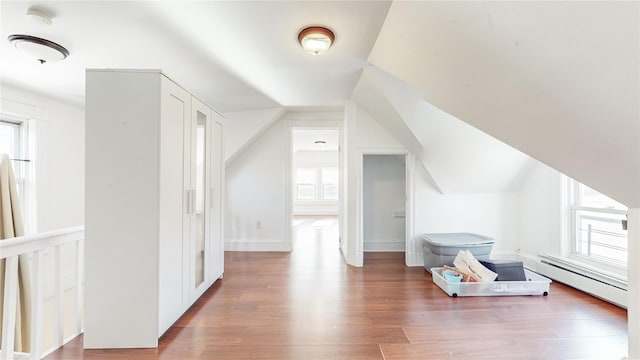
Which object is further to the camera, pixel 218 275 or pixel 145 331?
pixel 218 275

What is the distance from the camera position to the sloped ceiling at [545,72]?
0.90 m

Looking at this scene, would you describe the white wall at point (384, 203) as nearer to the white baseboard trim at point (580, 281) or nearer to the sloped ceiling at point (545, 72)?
the white baseboard trim at point (580, 281)

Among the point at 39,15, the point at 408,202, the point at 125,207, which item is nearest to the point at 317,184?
the point at 408,202

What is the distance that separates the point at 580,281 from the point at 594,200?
0.88 metres

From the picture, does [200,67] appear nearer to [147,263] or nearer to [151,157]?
[151,157]

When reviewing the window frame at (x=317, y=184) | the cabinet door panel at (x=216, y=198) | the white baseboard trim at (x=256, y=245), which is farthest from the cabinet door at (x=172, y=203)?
the window frame at (x=317, y=184)

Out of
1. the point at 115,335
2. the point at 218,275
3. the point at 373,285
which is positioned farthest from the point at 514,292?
the point at 115,335

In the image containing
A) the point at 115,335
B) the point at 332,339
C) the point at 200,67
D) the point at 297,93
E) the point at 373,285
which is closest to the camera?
the point at 115,335

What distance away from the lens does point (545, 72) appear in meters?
1.13

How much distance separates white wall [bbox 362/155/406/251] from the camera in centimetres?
441

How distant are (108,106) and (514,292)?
3.94 m

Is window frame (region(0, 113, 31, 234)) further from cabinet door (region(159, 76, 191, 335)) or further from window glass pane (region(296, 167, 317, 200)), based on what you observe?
window glass pane (region(296, 167, 317, 200))

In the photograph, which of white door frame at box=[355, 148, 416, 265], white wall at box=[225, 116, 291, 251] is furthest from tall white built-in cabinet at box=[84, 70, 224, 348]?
white wall at box=[225, 116, 291, 251]

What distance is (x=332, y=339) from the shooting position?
1884 millimetres
